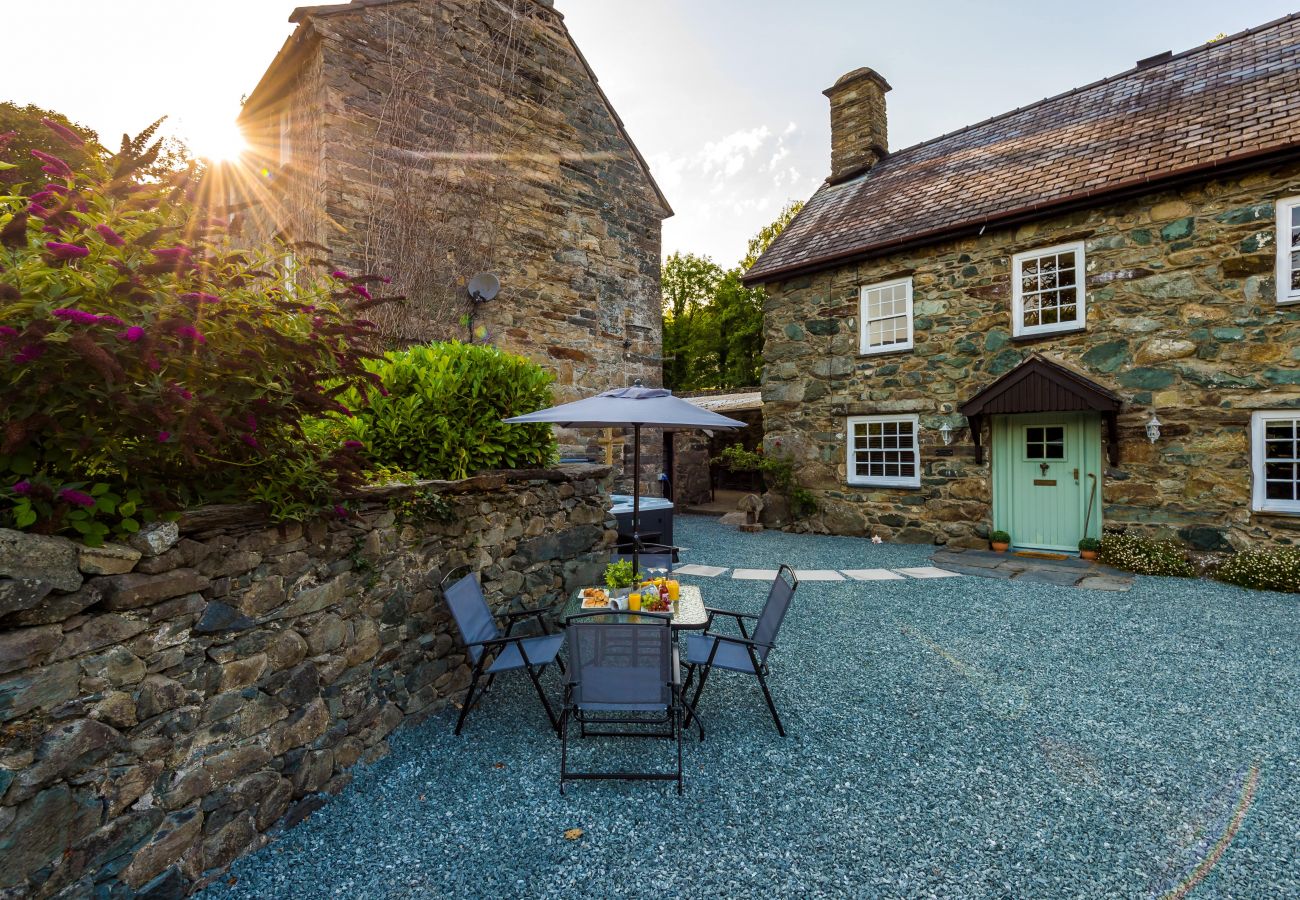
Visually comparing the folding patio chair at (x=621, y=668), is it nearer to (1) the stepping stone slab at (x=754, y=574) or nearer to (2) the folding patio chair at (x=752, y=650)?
(2) the folding patio chair at (x=752, y=650)

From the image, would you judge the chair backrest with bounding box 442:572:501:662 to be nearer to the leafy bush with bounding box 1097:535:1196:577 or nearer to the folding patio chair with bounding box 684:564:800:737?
the folding patio chair with bounding box 684:564:800:737

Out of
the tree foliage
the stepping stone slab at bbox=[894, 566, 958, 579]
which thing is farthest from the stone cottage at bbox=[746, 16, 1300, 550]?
the tree foliage

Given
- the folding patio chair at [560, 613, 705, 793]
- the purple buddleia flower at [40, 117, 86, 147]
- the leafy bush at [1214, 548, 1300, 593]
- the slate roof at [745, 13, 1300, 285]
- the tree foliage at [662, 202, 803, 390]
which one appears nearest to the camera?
the purple buddleia flower at [40, 117, 86, 147]

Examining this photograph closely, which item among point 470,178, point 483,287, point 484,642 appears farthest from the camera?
point 470,178

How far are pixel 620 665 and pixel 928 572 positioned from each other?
6.20 m

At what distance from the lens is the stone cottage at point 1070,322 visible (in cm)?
729

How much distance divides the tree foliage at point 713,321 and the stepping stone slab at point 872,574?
19258mm

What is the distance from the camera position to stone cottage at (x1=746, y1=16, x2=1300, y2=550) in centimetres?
729

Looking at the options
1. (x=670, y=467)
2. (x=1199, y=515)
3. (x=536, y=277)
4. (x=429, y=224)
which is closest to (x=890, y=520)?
(x=1199, y=515)

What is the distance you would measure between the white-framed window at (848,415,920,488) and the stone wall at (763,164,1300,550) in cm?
21

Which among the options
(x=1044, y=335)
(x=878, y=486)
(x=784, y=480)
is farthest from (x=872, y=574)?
(x=1044, y=335)

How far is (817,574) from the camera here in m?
8.05

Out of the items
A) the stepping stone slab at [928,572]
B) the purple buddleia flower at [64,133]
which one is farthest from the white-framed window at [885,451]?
the purple buddleia flower at [64,133]

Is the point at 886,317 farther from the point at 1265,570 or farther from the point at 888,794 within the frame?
the point at 888,794
